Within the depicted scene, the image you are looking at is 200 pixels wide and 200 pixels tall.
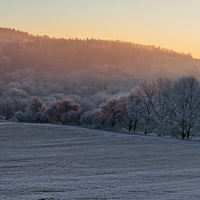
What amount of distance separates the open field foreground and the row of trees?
6.68 m

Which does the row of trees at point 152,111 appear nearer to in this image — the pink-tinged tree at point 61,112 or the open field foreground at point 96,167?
the pink-tinged tree at point 61,112

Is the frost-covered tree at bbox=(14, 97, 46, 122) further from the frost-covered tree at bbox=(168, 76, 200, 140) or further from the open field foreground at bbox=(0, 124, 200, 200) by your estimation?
the frost-covered tree at bbox=(168, 76, 200, 140)

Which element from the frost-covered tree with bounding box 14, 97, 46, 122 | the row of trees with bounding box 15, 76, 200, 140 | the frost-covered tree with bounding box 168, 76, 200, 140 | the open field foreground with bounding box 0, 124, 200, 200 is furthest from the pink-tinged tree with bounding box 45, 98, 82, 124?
the frost-covered tree with bounding box 168, 76, 200, 140

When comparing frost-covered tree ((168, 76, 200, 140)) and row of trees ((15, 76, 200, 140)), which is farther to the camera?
row of trees ((15, 76, 200, 140))

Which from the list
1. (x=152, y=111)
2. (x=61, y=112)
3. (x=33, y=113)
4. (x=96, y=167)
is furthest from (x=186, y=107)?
(x=33, y=113)

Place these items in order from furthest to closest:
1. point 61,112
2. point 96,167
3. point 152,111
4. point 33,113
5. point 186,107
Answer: point 33,113 → point 61,112 → point 152,111 → point 186,107 → point 96,167

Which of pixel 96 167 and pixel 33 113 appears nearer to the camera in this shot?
pixel 96 167

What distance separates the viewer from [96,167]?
1762 cm

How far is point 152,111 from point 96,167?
80.9 feet

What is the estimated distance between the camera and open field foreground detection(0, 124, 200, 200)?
11738mm

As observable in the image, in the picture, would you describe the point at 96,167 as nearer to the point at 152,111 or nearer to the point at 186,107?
the point at 186,107

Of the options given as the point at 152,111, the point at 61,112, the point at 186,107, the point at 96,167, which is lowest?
the point at 96,167

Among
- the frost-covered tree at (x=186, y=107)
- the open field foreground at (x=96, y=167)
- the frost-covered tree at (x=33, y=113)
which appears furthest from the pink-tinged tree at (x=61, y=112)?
the frost-covered tree at (x=186, y=107)

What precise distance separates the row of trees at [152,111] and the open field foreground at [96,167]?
263 inches
